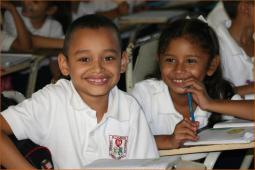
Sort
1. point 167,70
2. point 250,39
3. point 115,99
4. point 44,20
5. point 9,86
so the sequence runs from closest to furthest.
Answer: point 115,99 → point 167,70 → point 250,39 → point 9,86 → point 44,20

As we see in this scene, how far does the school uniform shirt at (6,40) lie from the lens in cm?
362

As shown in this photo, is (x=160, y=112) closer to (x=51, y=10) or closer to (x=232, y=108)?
(x=232, y=108)

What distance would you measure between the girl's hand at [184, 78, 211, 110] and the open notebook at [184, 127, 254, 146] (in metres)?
0.16

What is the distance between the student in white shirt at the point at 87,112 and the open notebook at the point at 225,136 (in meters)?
0.19

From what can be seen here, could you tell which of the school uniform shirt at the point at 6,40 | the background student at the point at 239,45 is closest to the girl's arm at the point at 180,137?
the background student at the point at 239,45

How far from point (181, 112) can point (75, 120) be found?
2.17 ft

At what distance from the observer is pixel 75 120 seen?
186 centimetres

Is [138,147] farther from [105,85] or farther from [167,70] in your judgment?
[167,70]

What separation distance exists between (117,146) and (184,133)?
0.91 feet

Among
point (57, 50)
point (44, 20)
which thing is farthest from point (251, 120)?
point (44, 20)

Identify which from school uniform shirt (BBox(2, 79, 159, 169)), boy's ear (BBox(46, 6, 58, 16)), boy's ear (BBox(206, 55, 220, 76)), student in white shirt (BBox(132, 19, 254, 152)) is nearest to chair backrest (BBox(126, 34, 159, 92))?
student in white shirt (BBox(132, 19, 254, 152))

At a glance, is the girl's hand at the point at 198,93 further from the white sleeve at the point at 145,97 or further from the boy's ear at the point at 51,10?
the boy's ear at the point at 51,10

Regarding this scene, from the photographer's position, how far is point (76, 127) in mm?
1856

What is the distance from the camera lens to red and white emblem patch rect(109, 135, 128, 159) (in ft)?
6.13
